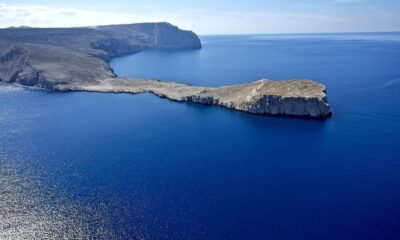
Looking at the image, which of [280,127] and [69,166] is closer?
[69,166]

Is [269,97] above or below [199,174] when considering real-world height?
above

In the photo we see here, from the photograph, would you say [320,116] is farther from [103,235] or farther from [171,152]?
[103,235]

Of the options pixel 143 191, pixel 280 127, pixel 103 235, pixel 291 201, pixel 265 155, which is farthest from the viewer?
pixel 280 127

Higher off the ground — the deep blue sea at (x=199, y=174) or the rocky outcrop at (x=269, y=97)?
the rocky outcrop at (x=269, y=97)

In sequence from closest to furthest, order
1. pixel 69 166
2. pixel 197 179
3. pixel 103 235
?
1. pixel 103 235
2. pixel 197 179
3. pixel 69 166

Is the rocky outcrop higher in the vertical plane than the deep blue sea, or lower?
higher

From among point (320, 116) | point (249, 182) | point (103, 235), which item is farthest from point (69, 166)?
point (320, 116)

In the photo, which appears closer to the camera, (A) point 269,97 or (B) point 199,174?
(B) point 199,174

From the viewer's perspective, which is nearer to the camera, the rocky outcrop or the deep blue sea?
the deep blue sea
